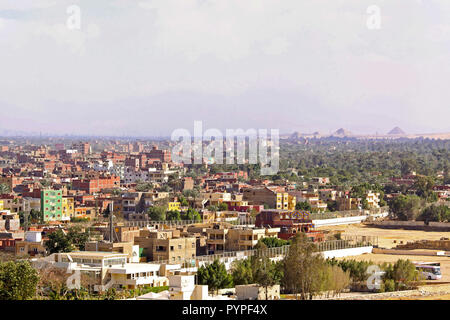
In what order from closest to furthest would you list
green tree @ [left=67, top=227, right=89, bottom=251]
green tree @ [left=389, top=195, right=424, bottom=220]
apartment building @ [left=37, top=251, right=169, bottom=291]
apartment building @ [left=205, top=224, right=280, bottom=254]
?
1. apartment building @ [left=37, top=251, right=169, bottom=291]
2. green tree @ [left=67, top=227, right=89, bottom=251]
3. apartment building @ [left=205, top=224, right=280, bottom=254]
4. green tree @ [left=389, top=195, right=424, bottom=220]

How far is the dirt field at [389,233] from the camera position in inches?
1136

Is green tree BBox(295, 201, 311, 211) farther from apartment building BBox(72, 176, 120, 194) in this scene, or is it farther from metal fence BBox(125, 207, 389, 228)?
apartment building BBox(72, 176, 120, 194)

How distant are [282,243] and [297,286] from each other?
18.3 feet

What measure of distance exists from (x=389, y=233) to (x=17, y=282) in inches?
833

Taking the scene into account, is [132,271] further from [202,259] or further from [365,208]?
[365,208]

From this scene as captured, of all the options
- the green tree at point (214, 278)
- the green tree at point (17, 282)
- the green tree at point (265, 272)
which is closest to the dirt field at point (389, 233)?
the green tree at point (265, 272)

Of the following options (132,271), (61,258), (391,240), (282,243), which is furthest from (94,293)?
(391,240)

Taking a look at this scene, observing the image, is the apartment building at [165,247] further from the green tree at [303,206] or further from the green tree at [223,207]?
the green tree at [303,206]

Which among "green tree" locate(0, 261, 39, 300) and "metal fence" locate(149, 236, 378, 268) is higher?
"green tree" locate(0, 261, 39, 300)

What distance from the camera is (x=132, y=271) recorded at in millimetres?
14711

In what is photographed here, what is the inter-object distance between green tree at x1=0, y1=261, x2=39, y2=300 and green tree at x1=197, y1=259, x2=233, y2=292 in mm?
3082

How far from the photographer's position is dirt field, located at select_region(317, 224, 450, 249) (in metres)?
28.9

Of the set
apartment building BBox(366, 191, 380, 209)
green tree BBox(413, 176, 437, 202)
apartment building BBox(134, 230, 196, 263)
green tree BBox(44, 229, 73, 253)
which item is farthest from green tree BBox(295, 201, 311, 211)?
green tree BBox(44, 229, 73, 253)

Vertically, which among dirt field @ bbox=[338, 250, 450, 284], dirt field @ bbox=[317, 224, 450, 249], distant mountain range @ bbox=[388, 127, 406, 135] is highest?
distant mountain range @ bbox=[388, 127, 406, 135]
